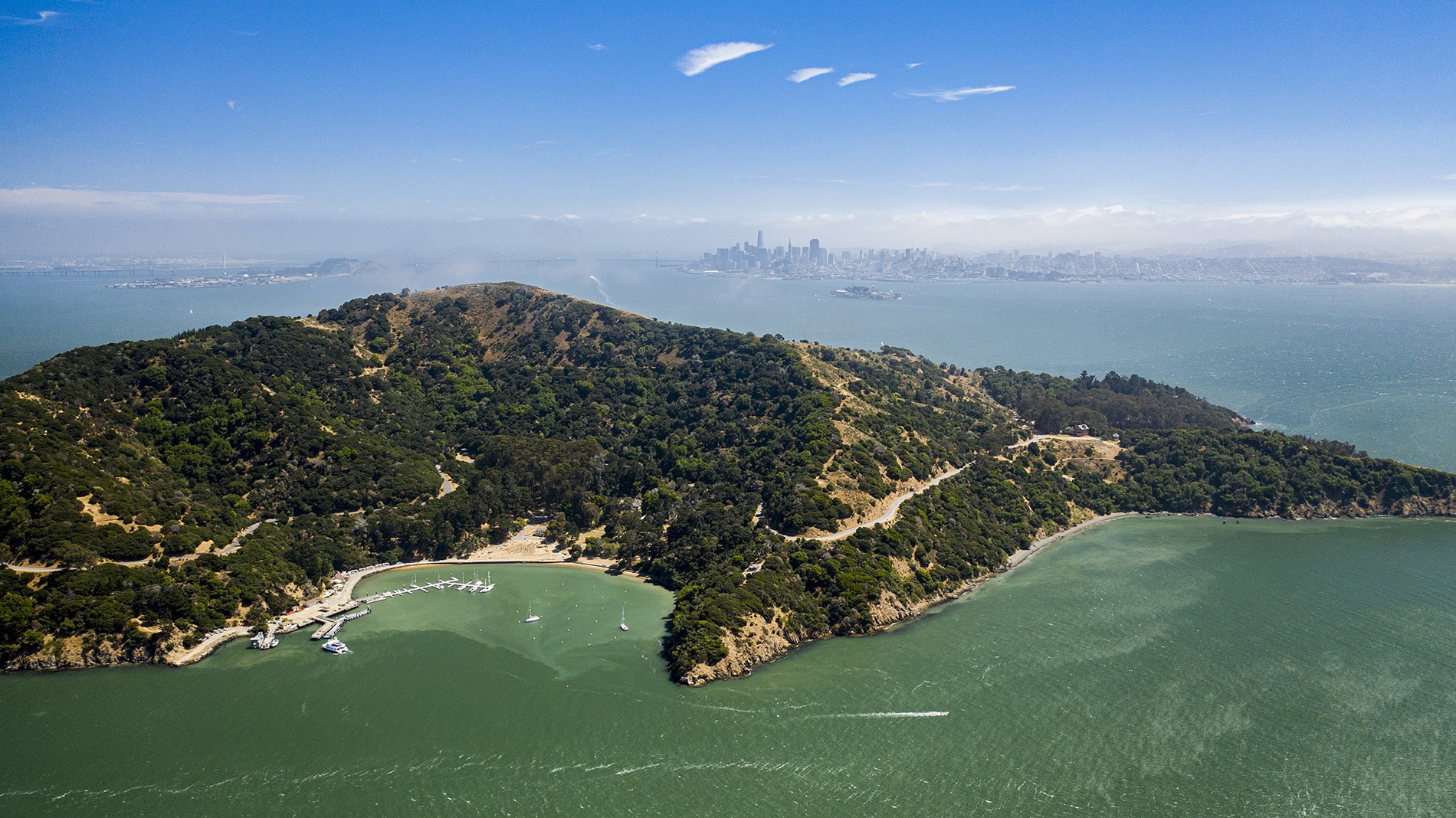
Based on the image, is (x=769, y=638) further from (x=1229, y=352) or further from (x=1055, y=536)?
(x=1229, y=352)

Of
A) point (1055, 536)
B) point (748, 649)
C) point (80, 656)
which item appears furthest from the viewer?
point (1055, 536)

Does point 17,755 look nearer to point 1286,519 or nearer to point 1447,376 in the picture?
point 1286,519

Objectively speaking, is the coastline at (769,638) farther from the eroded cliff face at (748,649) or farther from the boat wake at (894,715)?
the boat wake at (894,715)

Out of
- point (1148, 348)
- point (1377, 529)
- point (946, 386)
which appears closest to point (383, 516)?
point (946, 386)

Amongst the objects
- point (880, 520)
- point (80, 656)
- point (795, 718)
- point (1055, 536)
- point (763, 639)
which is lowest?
point (795, 718)

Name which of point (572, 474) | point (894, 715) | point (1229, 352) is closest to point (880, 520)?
point (894, 715)

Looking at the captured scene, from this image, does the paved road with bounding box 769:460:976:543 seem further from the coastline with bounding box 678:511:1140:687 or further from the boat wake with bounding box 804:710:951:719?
the boat wake with bounding box 804:710:951:719

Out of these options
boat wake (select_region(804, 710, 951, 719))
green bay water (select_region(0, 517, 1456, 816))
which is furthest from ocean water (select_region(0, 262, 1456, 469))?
boat wake (select_region(804, 710, 951, 719))
